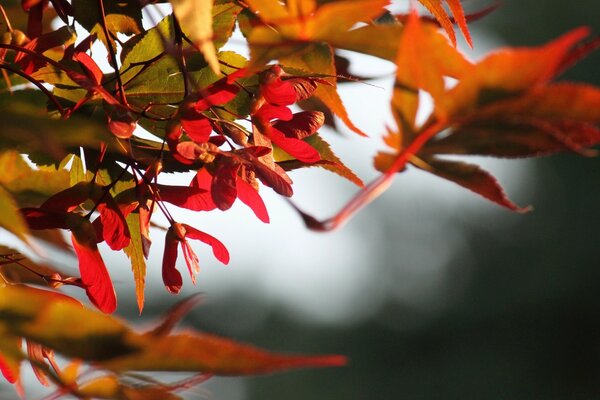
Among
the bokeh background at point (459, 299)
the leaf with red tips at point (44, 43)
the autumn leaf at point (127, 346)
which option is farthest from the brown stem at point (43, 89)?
the bokeh background at point (459, 299)

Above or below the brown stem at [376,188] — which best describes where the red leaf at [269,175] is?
below

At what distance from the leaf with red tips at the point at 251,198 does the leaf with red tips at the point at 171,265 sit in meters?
0.04

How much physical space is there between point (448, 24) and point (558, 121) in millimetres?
130

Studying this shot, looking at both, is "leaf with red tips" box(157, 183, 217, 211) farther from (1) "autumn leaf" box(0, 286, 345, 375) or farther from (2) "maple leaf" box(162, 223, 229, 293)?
(1) "autumn leaf" box(0, 286, 345, 375)

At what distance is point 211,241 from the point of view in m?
0.37

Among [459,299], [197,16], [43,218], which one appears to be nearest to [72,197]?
[43,218]

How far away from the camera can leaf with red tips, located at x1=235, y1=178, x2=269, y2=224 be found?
13.2 inches

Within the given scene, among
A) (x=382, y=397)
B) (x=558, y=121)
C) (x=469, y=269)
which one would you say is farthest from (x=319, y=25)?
(x=469, y=269)

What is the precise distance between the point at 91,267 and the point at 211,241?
0.05 m

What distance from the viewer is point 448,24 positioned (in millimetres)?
347

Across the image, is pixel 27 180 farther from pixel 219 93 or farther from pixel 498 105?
pixel 498 105

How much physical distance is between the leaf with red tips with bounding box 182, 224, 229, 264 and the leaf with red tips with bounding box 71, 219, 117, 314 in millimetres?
40

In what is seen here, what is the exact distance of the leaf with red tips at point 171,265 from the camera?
36 centimetres

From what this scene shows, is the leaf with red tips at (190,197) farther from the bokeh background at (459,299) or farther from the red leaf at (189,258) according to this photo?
the bokeh background at (459,299)
